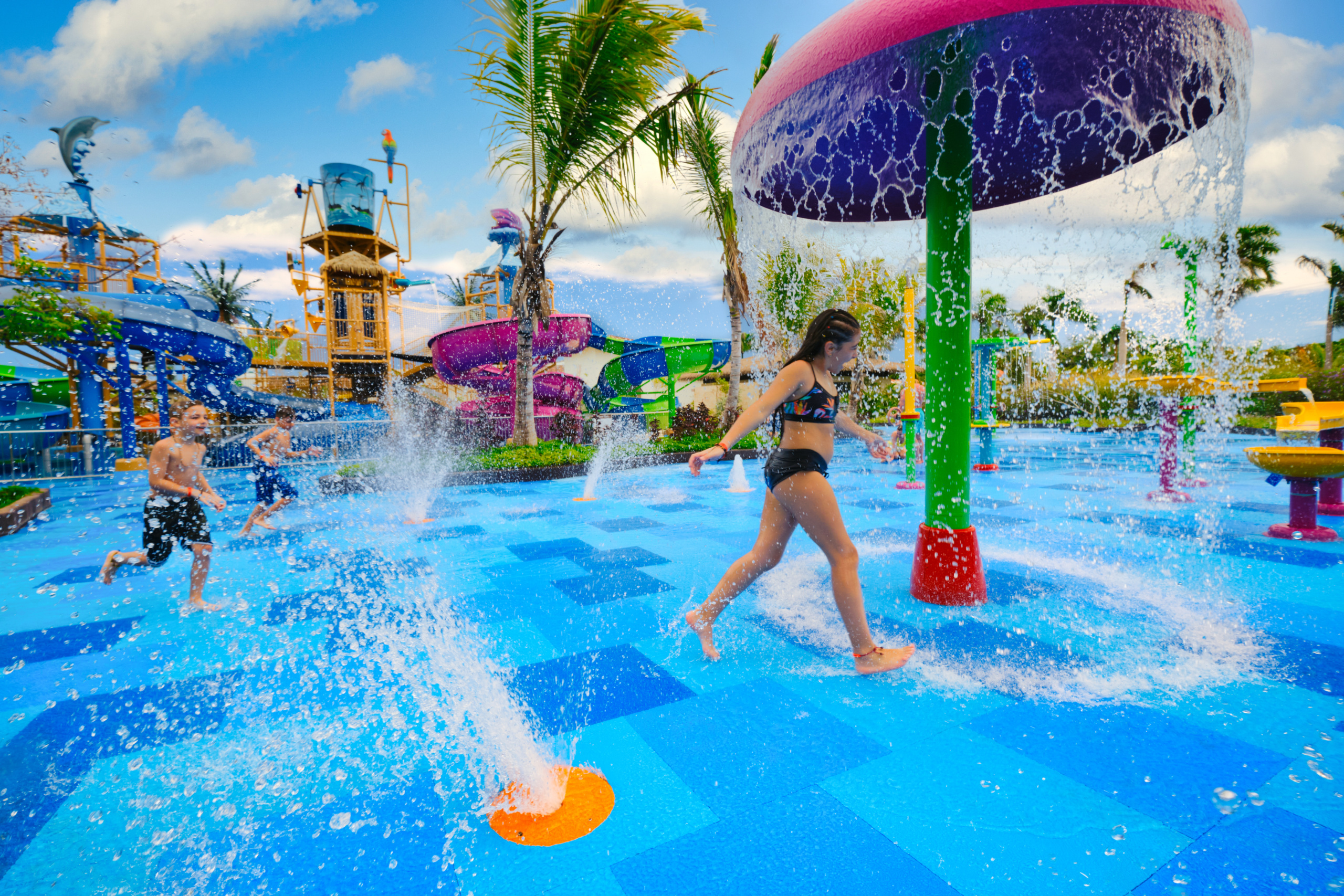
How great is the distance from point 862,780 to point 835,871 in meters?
0.49

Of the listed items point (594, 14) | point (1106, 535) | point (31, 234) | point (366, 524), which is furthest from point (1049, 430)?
point (31, 234)

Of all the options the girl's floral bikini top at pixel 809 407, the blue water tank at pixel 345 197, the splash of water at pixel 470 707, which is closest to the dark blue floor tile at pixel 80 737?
the splash of water at pixel 470 707

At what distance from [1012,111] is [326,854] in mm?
5790

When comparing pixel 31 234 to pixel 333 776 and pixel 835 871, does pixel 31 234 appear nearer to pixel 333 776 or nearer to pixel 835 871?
pixel 333 776

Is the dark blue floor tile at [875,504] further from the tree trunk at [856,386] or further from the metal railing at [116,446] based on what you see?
the metal railing at [116,446]

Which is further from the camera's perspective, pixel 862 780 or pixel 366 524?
pixel 366 524

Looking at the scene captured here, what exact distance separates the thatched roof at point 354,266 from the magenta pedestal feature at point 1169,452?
27.8 meters

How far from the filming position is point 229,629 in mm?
3973

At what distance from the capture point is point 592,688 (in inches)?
120

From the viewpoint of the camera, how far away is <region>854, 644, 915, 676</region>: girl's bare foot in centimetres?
307

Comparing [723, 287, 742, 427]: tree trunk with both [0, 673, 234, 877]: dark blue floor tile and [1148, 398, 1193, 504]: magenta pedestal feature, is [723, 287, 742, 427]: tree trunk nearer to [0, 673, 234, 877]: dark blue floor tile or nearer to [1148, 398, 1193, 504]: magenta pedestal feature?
[1148, 398, 1193, 504]: magenta pedestal feature

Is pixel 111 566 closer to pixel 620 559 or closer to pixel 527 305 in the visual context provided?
pixel 620 559

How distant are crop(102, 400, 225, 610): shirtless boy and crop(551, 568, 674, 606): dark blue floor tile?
2.69 metres

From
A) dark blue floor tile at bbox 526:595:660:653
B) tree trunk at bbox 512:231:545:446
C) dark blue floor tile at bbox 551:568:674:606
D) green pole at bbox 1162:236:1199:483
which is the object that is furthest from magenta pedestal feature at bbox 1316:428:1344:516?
→ tree trunk at bbox 512:231:545:446
